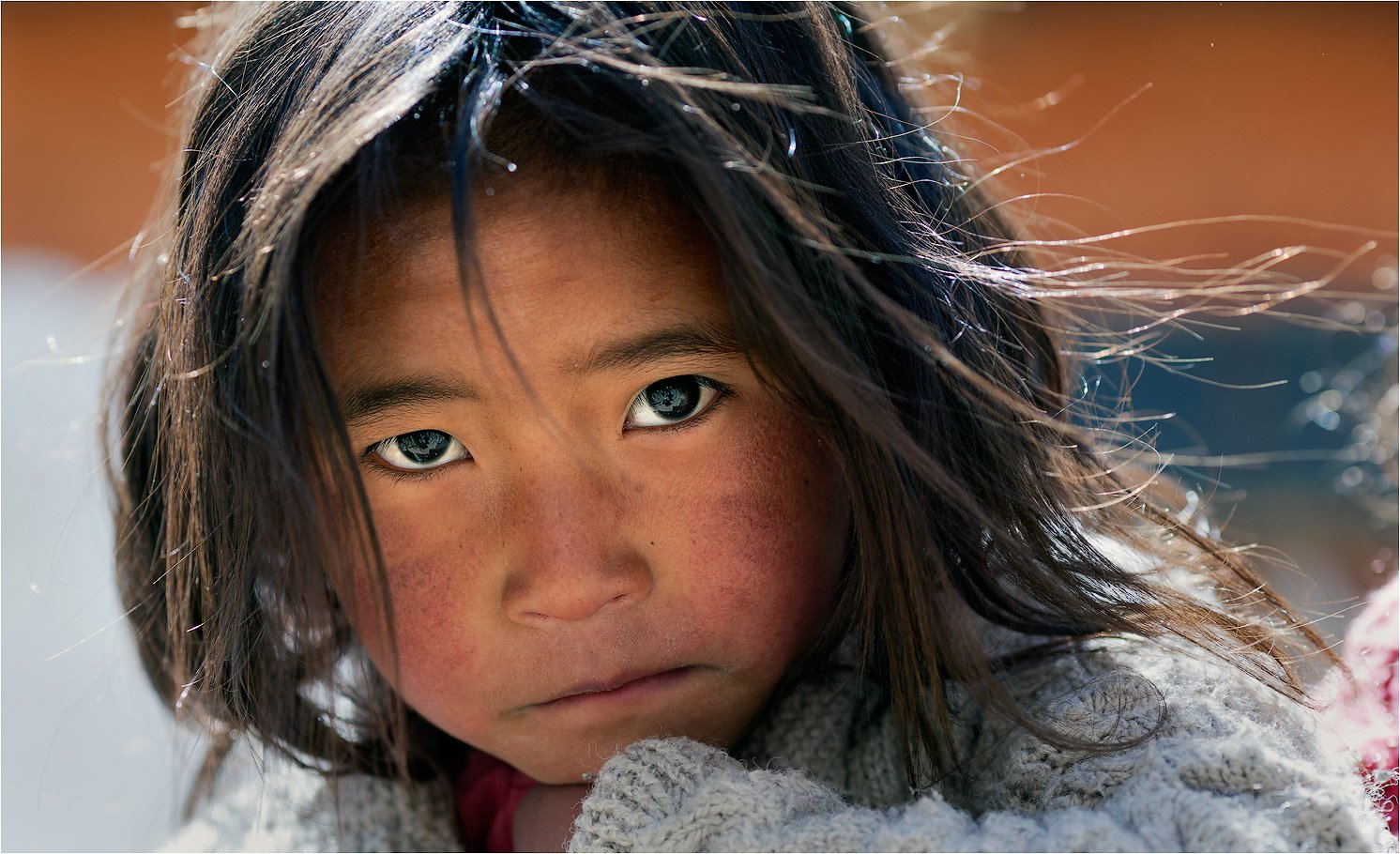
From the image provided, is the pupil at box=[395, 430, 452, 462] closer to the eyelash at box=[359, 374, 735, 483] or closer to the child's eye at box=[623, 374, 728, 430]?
the eyelash at box=[359, 374, 735, 483]

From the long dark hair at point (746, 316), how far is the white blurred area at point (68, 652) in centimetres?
34

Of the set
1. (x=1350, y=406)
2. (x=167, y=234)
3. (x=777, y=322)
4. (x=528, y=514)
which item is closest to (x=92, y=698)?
(x=167, y=234)

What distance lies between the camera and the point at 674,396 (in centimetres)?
75

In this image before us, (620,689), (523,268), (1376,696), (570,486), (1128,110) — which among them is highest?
(1128,110)

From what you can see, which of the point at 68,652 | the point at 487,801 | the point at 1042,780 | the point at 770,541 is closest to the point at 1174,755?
the point at 1042,780

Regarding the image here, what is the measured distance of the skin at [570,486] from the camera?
2.30 feet

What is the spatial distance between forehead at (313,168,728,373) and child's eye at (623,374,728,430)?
0.05 meters

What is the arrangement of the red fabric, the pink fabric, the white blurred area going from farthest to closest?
the white blurred area → the red fabric → the pink fabric

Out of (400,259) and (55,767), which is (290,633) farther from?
(55,767)

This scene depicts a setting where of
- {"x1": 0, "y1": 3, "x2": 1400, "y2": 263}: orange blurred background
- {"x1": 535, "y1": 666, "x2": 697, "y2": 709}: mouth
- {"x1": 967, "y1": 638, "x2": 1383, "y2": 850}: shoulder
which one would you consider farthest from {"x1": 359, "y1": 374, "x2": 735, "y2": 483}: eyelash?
{"x1": 0, "y1": 3, "x2": 1400, "y2": 263}: orange blurred background

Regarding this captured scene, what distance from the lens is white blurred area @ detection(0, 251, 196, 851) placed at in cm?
122

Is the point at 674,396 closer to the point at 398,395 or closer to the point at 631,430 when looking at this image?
the point at 631,430

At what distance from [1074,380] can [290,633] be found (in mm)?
616

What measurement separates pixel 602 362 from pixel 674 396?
64 millimetres
